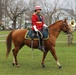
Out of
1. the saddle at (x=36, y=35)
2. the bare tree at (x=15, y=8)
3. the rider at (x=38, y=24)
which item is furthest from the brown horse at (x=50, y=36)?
the bare tree at (x=15, y=8)

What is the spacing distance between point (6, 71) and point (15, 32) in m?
2.02

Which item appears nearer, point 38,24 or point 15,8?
point 38,24

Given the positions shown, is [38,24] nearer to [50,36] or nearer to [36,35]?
[36,35]

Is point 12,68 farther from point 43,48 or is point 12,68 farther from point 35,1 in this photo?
point 35,1

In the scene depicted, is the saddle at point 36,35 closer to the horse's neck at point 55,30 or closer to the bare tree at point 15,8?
the horse's neck at point 55,30

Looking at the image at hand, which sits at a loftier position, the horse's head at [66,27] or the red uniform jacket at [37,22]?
the red uniform jacket at [37,22]

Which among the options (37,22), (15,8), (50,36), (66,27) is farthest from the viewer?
(15,8)

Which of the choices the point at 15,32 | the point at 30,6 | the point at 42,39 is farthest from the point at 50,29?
the point at 30,6

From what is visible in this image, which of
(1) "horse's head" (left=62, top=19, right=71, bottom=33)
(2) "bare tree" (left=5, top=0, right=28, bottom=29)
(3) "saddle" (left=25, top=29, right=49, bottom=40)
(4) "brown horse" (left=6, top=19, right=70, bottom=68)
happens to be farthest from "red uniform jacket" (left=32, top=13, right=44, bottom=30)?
(2) "bare tree" (left=5, top=0, right=28, bottom=29)

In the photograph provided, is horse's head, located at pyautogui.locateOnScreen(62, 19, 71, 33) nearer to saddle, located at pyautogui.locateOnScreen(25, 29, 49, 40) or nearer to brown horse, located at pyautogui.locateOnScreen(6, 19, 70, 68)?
brown horse, located at pyautogui.locateOnScreen(6, 19, 70, 68)

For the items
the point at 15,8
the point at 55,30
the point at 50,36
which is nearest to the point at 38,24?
the point at 50,36

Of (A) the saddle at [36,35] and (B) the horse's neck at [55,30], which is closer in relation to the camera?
(A) the saddle at [36,35]

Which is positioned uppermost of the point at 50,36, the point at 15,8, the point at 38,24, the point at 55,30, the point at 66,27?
the point at 38,24

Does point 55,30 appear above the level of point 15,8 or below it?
above
